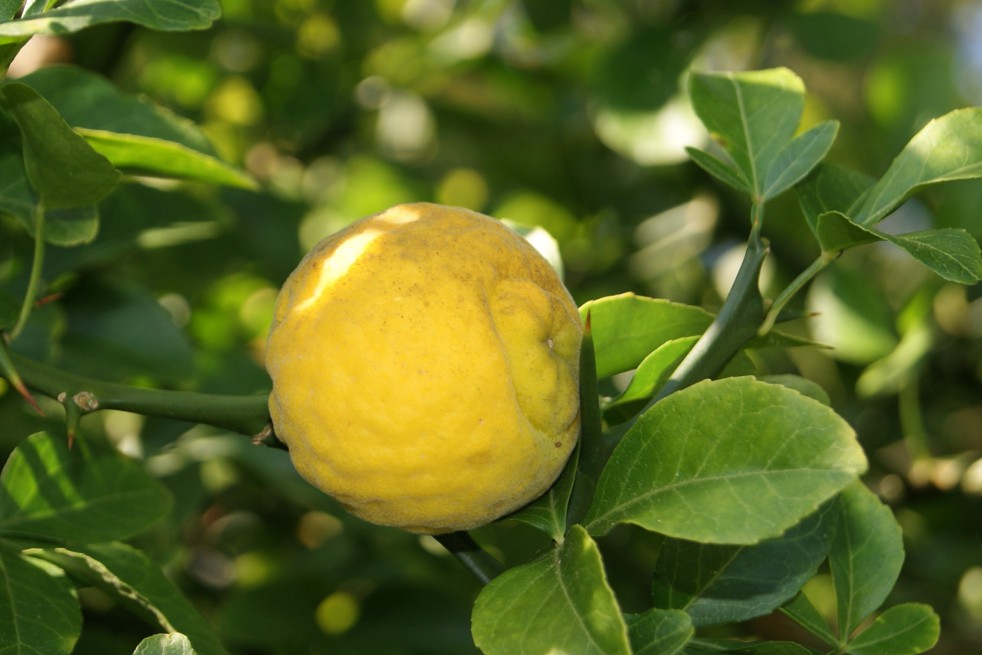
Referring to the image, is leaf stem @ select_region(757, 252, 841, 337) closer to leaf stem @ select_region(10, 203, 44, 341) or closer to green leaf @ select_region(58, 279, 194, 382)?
leaf stem @ select_region(10, 203, 44, 341)

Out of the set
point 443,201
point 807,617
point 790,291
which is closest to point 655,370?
point 790,291

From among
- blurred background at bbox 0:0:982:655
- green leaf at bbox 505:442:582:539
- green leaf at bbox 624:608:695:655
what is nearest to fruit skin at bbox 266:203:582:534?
green leaf at bbox 505:442:582:539

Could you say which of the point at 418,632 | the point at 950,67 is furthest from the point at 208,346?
the point at 950,67

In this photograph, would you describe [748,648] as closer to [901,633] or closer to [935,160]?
[901,633]

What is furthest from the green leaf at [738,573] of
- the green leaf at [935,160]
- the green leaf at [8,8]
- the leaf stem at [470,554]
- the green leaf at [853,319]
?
the green leaf at [853,319]

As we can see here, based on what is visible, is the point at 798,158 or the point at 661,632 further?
the point at 798,158
